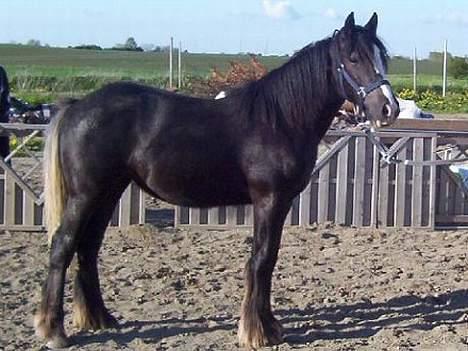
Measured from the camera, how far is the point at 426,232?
10.3 meters

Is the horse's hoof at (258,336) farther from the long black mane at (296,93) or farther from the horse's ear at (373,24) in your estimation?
the horse's ear at (373,24)

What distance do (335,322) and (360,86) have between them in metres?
1.75

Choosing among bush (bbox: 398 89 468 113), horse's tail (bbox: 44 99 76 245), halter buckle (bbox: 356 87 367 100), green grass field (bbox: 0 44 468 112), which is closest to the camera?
halter buckle (bbox: 356 87 367 100)

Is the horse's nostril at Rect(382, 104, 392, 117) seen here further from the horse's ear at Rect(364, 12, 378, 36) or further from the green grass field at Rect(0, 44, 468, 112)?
the green grass field at Rect(0, 44, 468, 112)

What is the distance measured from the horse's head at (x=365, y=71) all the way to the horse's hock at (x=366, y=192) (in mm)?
4263

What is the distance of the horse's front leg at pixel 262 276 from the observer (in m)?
5.93

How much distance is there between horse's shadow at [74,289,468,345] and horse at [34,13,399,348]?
14.1 inches

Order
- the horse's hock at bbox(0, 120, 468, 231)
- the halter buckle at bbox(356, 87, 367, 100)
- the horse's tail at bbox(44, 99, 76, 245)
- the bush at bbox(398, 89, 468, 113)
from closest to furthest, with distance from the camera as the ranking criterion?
the halter buckle at bbox(356, 87, 367, 100) < the horse's tail at bbox(44, 99, 76, 245) < the horse's hock at bbox(0, 120, 468, 231) < the bush at bbox(398, 89, 468, 113)

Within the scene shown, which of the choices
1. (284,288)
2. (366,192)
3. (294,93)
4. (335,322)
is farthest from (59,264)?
(366,192)

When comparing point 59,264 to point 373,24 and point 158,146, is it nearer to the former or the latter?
point 158,146

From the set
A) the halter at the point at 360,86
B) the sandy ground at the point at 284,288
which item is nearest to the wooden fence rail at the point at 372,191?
the sandy ground at the point at 284,288

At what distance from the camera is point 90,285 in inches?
248

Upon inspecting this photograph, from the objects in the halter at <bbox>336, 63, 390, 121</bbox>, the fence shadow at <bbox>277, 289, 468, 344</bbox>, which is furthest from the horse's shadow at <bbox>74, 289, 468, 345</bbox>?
the halter at <bbox>336, 63, 390, 121</bbox>

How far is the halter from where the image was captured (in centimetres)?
575
